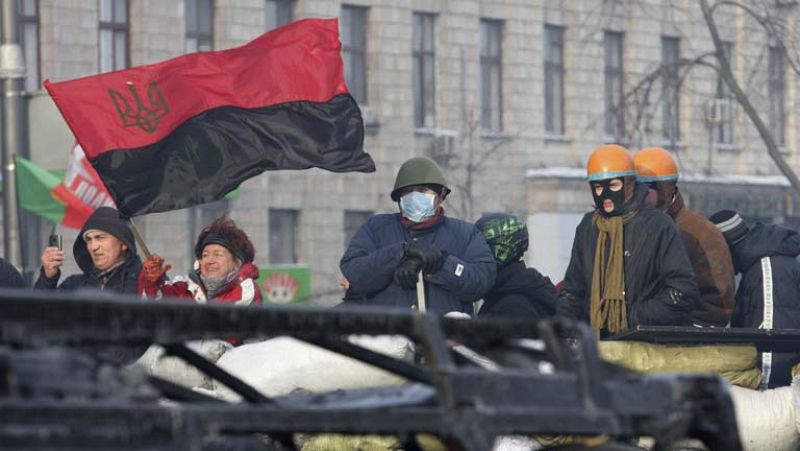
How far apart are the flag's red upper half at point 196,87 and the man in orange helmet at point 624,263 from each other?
2.44 metres

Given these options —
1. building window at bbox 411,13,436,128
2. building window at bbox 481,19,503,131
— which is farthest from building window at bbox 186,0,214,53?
building window at bbox 481,19,503,131

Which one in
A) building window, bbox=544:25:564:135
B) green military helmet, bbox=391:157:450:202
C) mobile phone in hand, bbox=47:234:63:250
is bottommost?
mobile phone in hand, bbox=47:234:63:250

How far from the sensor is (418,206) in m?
9.73

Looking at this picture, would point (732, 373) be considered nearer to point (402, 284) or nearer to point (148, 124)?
point (402, 284)

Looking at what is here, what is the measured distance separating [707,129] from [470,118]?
7897 mm

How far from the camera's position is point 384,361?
16.7 feet

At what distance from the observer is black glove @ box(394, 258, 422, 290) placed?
30.4ft

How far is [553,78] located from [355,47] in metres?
6.05

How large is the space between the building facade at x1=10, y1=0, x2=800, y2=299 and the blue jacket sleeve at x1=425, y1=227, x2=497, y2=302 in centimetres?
2115

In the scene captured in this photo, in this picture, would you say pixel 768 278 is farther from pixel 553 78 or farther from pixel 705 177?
pixel 705 177

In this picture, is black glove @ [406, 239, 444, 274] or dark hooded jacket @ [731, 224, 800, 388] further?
dark hooded jacket @ [731, 224, 800, 388]

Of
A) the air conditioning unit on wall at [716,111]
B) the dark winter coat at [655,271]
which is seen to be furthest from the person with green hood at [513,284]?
the air conditioning unit on wall at [716,111]

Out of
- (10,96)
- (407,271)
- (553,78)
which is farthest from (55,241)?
(553,78)

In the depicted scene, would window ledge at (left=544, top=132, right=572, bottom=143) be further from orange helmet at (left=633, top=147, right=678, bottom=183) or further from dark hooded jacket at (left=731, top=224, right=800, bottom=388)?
dark hooded jacket at (left=731, top=224, right=800, bottom=388)
